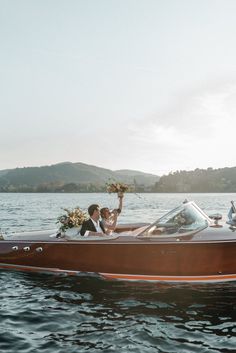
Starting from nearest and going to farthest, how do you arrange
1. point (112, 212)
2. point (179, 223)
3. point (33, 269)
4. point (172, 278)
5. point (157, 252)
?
point (157, 252), point (172, 278), point (179, 223), point (33, 269), point (112, 212)

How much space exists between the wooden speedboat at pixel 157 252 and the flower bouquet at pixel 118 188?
5.86 feet

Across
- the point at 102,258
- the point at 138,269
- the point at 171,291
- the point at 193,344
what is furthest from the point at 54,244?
the point at 193,344

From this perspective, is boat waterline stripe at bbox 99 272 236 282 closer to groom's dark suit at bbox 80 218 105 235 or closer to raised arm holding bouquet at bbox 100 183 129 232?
groom's dark suit at bbox 80 218 105 235

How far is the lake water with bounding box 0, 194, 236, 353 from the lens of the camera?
8.06 meters

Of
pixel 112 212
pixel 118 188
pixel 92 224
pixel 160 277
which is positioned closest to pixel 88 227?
pixel 92 224

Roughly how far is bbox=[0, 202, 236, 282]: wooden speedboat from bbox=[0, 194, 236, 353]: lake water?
37 cm

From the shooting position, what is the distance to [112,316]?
951cm

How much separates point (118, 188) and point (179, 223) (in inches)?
101

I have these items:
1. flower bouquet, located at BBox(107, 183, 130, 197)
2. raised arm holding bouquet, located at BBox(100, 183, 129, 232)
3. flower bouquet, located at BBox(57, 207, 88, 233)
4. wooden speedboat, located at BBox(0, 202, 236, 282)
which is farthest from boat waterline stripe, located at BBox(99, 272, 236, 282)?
flower bouquet, located at BBox(107, 183, 130, 197)

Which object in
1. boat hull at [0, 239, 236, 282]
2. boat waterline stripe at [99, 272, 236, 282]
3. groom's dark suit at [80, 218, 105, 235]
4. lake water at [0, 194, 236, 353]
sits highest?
groom's dark suit at [80, 218, 105, 235]

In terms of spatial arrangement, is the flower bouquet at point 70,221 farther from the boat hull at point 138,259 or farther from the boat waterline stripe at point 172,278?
Result: the boat waterline stripe at point 172,278

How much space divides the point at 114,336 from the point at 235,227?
174 inches

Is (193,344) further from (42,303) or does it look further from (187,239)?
(42,303)

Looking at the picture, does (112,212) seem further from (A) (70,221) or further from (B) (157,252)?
(B) (157,252)
